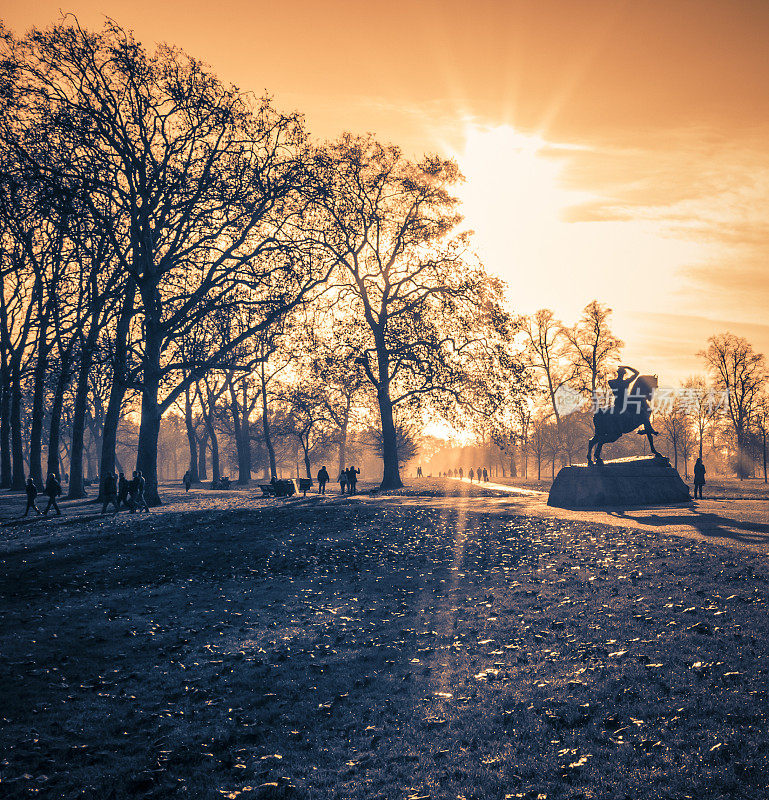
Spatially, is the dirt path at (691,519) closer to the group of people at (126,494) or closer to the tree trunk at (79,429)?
the group of people at (126,494)

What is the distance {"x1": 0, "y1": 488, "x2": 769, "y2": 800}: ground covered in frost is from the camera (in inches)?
171

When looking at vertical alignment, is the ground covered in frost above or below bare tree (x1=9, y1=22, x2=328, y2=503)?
below

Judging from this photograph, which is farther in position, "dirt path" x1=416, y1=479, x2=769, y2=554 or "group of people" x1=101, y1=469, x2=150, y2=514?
"group of people" x1=101, y1=469, x2=150, y2=514

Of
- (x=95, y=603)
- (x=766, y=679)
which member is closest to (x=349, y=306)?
(x=95, y=603)

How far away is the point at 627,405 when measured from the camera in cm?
2264

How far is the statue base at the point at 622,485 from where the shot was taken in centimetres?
2283

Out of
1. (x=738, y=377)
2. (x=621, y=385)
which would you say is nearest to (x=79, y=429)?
(x=621, y=385)

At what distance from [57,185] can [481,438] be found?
79.0ft

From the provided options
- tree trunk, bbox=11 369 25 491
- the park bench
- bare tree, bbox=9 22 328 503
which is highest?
bare tree, bbox=9 22 328 503

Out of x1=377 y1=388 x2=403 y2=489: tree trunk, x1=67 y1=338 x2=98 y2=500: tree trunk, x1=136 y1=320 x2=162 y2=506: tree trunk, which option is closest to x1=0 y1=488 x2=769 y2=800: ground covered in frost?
x1=136 y1=320 x2=162 y2=506: tree trunk

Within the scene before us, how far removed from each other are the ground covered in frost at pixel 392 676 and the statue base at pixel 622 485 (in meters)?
10.6

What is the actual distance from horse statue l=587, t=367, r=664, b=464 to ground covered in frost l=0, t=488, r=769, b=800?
1073cm

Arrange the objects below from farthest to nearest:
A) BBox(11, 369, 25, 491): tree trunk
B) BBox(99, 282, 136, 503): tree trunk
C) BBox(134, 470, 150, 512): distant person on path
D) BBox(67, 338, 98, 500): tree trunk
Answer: BBox(11, 369, 25, 491): tree trunk → BBox(67, 338, 98, 500): tree trunk → BBox(134, 470, 150, 512): distant person on path → BBox(99, 282, 136, 503): tree trunk

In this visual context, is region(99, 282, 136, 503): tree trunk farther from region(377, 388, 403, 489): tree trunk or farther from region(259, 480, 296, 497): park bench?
region(377, 388, 403, 489): tree trunk
